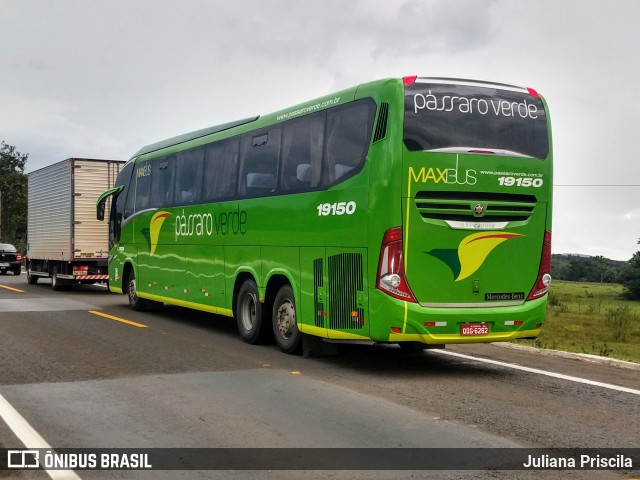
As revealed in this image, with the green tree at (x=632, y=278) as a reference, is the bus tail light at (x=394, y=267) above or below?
above

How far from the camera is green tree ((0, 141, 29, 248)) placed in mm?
72438

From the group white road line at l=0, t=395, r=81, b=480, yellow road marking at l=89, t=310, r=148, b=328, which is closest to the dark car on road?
yellow road marking at l=89, t=310, r=148, b=328

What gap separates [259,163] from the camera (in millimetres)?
12203

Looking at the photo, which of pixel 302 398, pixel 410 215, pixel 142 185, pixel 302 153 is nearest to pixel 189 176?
pixel 142 185

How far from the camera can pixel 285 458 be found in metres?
5.89

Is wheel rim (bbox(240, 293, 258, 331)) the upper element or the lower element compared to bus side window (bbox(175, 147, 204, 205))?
→ lower

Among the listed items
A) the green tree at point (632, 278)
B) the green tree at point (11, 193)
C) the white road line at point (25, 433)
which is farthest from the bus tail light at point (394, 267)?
the green tree at point (11, 193)

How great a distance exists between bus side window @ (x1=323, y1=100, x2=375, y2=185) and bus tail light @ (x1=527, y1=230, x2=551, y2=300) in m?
2.62

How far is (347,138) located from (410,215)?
57.6 inches

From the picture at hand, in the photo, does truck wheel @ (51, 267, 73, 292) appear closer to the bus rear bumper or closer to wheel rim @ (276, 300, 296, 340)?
wheel rim @ (276, 300, 296, 340)

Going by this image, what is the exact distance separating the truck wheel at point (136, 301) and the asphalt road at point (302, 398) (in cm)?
476

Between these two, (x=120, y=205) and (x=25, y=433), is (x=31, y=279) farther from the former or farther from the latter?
(x=25, y=433)

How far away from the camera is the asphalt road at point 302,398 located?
640cm

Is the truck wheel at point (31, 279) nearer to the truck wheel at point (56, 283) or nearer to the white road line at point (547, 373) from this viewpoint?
the truck wheel at point (56, 283)
